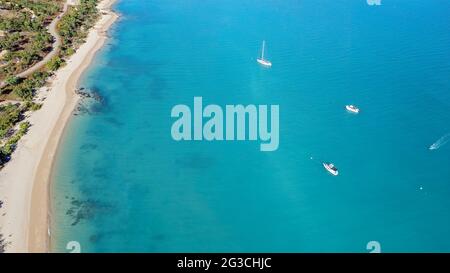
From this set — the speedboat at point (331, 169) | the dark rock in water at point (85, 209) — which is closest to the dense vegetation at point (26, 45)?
the dark rock in water at point (85, 209)

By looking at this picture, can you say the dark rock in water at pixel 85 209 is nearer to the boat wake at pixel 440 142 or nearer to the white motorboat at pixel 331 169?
the white motorboat at pixel 331 169

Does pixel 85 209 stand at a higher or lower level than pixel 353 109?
lower

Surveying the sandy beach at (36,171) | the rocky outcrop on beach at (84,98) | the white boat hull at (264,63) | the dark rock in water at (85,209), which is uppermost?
the white boat hull at (264,63)

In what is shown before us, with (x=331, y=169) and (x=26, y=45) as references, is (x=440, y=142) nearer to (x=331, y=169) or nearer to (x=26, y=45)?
(x=331, y=169)

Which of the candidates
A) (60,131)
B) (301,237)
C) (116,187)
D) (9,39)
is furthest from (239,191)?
(9,39)

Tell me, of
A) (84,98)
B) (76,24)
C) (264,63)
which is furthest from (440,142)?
(76,24)

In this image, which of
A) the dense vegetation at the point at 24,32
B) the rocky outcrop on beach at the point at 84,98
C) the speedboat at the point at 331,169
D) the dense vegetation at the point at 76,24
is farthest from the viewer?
the dense vegetation at the point at 76,24
